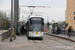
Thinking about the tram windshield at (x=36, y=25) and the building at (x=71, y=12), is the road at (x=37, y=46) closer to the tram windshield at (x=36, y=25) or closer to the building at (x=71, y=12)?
the tram windshield at (x=36, y=25)

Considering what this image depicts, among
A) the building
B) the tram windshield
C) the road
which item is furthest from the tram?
the building

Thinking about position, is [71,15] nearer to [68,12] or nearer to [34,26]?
[68,12]

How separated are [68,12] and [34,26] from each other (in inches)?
2405

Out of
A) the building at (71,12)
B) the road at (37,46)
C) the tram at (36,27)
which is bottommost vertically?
the road at (37,46)

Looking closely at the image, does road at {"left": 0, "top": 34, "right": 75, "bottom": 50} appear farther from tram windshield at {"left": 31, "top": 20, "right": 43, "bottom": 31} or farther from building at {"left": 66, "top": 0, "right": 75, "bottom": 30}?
building at {"left": 66, "top": 0, "right": 75, "bottom": 30}

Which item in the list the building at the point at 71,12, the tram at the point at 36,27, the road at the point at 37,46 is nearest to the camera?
the road at the point at 37,46

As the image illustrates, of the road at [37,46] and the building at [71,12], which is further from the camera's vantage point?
the building at [71,12]

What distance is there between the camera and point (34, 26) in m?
19.3

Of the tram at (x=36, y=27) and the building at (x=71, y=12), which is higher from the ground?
the building at (x=71, y=12)

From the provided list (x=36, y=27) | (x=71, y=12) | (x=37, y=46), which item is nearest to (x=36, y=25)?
(x=36, y=27)

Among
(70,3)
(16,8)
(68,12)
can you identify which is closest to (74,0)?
(70,3)

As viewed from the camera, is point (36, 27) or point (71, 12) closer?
point (36, 27)

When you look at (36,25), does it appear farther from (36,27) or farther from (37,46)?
(37,46)

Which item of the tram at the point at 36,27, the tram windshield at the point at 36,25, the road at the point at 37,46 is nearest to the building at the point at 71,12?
the tram at the point at 36,27
